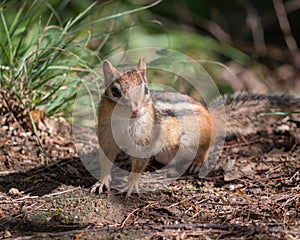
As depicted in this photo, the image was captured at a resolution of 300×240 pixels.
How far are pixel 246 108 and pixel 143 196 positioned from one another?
141 centimetres

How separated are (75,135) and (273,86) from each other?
3.48 meters

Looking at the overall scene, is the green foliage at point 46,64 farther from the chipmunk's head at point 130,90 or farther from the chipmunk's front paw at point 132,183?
the chipmunk's front paw at point 132,183

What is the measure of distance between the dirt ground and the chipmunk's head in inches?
22.9

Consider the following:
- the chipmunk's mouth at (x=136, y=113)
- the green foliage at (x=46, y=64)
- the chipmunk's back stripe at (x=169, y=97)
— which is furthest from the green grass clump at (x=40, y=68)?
the chipmunk's mouth at (x=136, y=113)

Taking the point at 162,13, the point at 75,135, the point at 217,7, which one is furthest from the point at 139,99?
the point at 217,7

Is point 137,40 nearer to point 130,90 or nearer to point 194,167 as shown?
point 194,167

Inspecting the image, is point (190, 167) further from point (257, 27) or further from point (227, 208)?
point (257, 27)

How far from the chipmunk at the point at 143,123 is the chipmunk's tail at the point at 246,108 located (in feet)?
0.63

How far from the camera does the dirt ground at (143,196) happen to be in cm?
283

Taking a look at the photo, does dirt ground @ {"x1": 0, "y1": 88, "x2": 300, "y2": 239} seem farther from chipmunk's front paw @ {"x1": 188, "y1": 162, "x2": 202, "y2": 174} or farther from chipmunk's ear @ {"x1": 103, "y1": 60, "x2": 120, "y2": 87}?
chipmunk's ear @ {"x1": 103, "y1": 60, "x2": 120, "y2": 87}

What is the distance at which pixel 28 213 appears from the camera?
3021 mm

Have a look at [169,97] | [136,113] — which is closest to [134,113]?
[136,113]

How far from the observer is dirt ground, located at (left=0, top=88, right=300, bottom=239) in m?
2.83

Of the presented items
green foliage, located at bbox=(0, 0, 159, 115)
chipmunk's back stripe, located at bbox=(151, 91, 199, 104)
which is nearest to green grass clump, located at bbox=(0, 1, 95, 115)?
green foliage, located at bbox=(0, 0, 159, 115)
